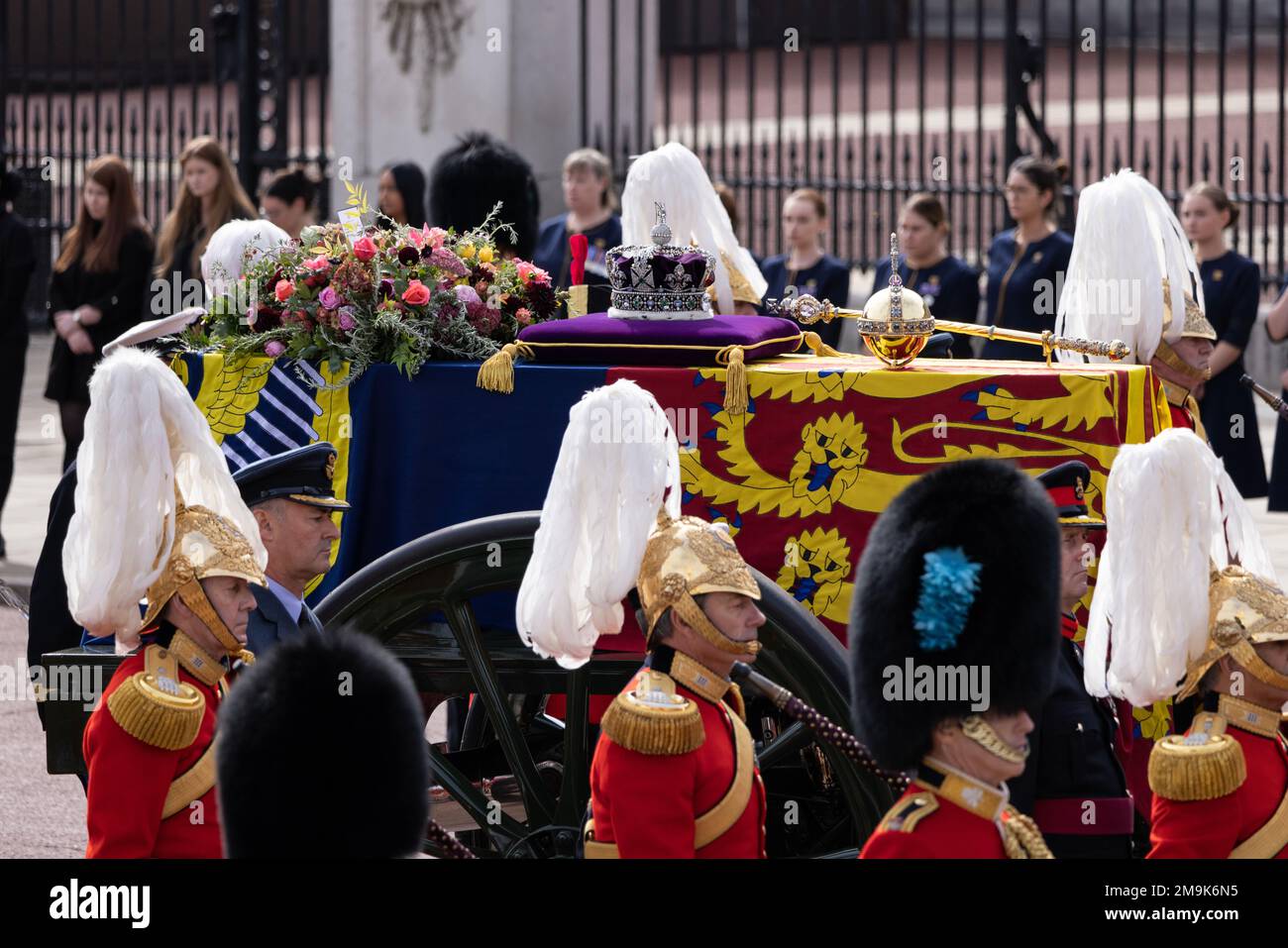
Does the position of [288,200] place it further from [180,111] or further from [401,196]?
[180,111]

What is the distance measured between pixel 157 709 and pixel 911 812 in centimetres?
131

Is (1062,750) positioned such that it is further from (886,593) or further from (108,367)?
(108,367)

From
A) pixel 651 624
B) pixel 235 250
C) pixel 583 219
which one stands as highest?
pixel 583 219

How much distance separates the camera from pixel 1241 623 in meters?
4.09

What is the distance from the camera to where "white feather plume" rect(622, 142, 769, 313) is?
639 cm

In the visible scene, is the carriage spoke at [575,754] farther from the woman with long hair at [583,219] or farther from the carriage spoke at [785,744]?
the woman with long hair at [583,219]

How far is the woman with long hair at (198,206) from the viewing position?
9.84 m

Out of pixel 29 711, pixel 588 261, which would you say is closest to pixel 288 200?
pixel 588 261

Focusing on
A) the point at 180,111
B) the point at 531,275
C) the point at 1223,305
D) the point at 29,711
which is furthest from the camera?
the point at 180,111

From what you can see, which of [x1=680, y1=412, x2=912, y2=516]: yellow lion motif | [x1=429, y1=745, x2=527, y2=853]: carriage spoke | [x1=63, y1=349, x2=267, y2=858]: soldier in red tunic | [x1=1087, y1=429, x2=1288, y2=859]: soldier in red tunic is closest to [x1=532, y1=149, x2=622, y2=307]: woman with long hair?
[x1=680, y1=412, x2=912, y2=516]: yellow lion motif

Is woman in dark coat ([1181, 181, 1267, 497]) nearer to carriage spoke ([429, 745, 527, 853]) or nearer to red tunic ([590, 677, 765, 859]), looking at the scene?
carriage spoke ([429, 745, 527, 853])

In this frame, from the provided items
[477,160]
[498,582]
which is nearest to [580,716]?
[498,582]

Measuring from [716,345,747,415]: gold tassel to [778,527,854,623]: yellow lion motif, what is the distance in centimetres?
31

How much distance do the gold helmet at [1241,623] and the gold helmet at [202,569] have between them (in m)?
1.65
